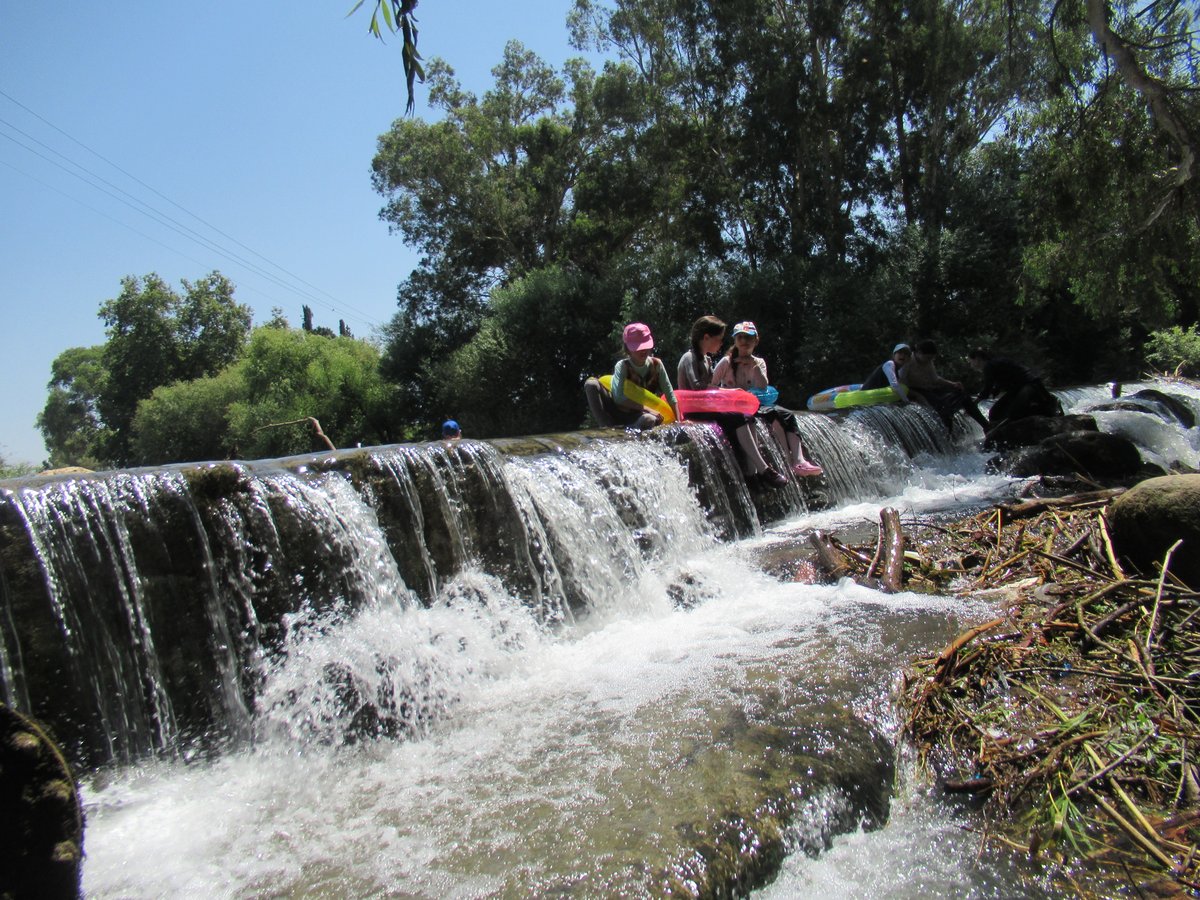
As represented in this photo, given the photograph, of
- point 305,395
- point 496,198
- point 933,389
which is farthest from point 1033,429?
point 305,395

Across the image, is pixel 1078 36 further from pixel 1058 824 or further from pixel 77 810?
pixel 77 810

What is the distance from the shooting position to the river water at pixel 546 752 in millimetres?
1970

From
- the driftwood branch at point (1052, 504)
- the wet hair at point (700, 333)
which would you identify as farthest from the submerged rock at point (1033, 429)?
the driftwood branch at point (1052, 504)

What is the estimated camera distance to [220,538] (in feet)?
11.3

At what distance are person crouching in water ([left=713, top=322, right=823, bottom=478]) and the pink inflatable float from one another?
288 mm

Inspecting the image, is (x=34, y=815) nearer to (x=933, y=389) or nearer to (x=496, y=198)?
(x=933, y=389)

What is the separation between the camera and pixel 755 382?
746cm

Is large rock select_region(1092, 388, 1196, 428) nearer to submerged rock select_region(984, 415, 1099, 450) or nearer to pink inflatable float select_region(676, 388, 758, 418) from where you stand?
submerged rock select_region(984, 415, 1099, 450)

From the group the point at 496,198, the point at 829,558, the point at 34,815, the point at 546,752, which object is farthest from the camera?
the point at 496,198

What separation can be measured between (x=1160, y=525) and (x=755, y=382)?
4.51m

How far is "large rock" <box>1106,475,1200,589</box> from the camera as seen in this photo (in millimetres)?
3008

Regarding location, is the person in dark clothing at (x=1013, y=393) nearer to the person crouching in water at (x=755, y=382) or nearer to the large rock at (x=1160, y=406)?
the large rock at (x=1160, y=406)

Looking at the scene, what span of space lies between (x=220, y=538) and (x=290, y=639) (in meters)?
0.56

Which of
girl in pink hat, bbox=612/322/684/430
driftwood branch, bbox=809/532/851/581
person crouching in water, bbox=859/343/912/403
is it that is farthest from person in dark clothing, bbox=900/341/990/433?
driftwood branch, bbox=809/532/851/581
